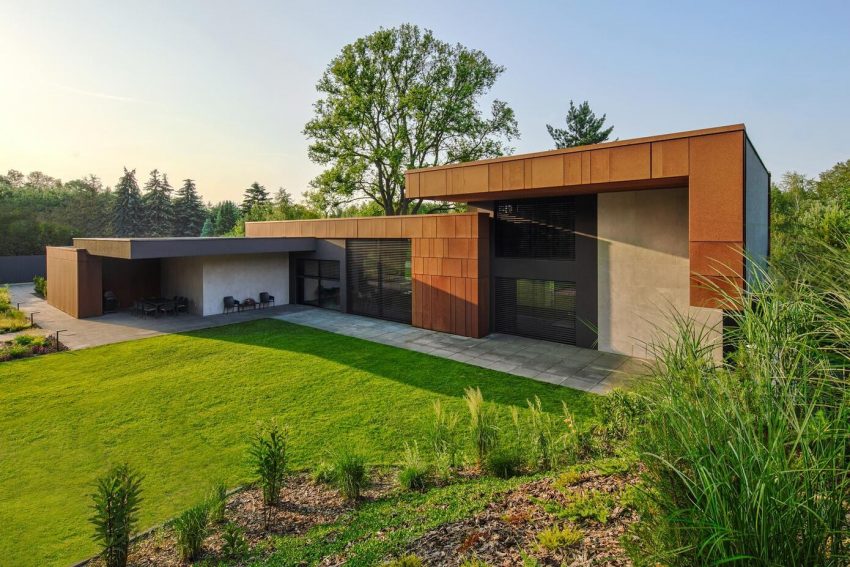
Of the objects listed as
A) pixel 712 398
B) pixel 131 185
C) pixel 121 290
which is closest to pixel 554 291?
pixel 712 398

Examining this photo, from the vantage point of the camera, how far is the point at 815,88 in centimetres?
1894

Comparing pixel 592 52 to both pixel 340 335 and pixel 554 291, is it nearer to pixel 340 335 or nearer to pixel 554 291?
pixel 554 291

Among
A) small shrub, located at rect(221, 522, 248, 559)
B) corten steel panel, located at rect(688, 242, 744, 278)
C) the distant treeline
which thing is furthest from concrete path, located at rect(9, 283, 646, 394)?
the distant treeline

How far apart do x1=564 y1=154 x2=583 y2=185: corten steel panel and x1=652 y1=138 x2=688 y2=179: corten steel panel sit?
1.36 m

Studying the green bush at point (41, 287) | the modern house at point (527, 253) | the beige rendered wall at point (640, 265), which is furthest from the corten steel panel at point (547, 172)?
the green bush at point (41, 287)

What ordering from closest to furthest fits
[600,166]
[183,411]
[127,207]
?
[183,411] < [600,166] < [127,207]

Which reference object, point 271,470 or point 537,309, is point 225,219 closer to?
point 537,309

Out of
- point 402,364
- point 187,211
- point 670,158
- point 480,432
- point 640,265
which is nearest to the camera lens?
point 480,432

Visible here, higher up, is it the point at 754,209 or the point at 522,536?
the point at 754,209

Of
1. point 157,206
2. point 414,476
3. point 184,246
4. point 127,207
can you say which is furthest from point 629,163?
point 157,206

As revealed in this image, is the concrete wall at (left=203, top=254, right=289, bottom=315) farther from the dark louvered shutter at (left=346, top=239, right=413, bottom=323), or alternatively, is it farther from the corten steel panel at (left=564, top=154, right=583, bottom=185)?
the corten steel panel at (left=564, top=154, right=583, bottom=185)

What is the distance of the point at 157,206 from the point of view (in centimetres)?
5181

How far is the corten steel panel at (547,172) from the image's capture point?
8.72 meters

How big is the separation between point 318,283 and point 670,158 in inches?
541
